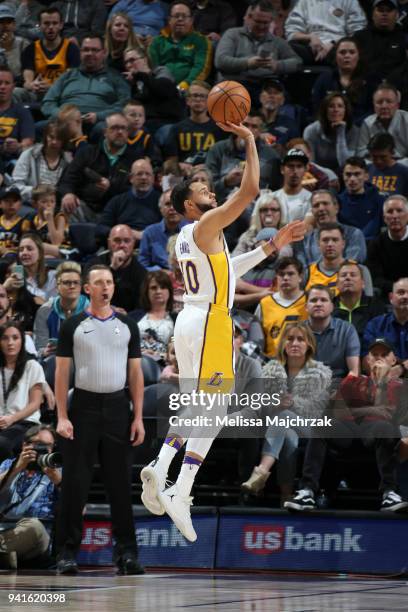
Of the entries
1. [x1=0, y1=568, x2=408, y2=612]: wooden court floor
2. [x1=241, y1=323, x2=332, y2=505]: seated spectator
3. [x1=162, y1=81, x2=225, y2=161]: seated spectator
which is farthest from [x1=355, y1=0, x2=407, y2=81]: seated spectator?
[x1=0, y1=568, x2=408, y2=612]: wooden court floor

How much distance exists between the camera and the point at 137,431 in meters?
9.70

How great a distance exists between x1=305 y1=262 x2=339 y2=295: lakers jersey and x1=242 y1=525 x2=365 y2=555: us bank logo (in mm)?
2771

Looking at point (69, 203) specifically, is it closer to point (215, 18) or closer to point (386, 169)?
point (386, 169)

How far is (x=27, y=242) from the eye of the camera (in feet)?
41.8

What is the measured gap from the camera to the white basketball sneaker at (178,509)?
298 inches

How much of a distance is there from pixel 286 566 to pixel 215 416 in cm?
299

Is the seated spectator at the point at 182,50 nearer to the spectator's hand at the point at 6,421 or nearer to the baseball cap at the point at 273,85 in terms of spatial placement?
the baseball cap at the point at 273,85

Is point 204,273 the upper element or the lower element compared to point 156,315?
upper

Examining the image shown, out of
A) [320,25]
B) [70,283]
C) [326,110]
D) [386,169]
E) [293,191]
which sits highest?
[320,25]

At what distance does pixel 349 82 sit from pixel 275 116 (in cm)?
121

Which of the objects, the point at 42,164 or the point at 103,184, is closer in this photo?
the point at 103,184

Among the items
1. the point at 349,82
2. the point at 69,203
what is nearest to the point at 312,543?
the point at 69,203

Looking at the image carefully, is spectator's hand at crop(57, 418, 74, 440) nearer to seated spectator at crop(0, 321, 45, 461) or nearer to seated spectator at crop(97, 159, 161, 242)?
seated spectator at crop(0, 321, 45, 461)

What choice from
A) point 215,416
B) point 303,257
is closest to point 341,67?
point 303,257
